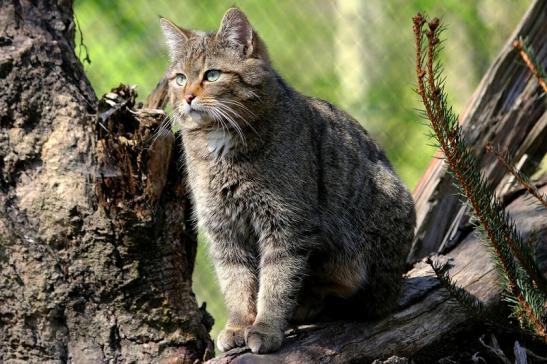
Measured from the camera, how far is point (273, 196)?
3.30 meters

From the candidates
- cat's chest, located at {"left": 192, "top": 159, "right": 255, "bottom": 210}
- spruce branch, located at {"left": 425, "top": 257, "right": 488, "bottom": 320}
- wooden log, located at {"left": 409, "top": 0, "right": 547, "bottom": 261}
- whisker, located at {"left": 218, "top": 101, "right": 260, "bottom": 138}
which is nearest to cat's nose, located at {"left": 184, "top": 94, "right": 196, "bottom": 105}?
Result: whisker, located at {"left": 218, "top": 101, "right": 260, "bottom": 138}

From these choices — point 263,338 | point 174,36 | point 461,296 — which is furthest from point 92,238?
point 461,296

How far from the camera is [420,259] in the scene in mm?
4488

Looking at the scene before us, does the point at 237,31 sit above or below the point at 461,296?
above

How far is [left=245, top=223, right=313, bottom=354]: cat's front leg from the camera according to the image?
3.22 m

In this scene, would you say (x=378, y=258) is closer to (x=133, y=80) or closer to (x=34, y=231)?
(x=34, y=231)

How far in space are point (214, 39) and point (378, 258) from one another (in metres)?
1.24

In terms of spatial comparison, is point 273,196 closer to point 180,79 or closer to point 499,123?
point 180,79

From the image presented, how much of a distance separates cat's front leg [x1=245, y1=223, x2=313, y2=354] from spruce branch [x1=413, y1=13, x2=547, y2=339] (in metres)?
0.86

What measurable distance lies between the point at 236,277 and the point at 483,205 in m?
1.23

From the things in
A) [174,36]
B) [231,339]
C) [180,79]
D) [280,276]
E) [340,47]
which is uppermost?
[340,47]

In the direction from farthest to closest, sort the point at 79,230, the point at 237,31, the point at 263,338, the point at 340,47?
the point at 340,47 → the point at 237,31 → the point at 79,230 → the point at 263,338

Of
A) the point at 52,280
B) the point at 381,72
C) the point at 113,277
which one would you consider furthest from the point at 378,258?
the point at 381,72

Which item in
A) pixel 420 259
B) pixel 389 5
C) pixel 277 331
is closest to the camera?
pixel 277 331
